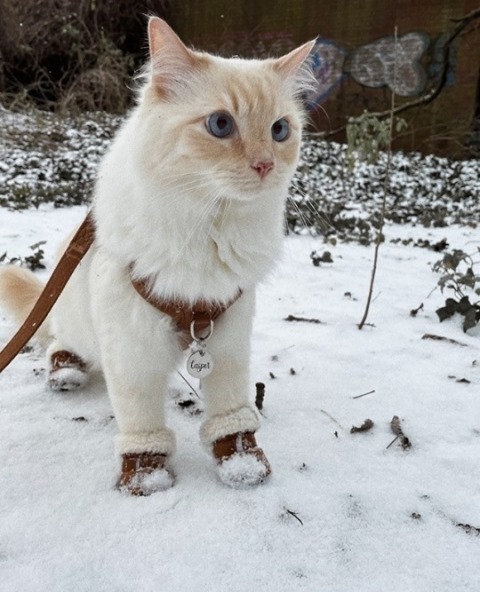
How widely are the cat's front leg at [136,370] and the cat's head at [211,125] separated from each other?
0.36 m

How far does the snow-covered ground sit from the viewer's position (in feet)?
3.93

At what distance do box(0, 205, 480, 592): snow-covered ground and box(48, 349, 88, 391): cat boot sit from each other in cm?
4

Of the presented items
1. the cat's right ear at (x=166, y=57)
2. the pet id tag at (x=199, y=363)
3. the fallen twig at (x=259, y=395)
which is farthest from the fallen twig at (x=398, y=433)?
the cat's right ear at (x=166, y=57)

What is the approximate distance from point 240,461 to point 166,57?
112 cm

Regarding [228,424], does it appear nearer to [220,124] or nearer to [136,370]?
[136,370]

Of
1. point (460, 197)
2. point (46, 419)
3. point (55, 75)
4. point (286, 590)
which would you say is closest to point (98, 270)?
point (46, 419)

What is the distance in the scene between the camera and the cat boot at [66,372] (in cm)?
195

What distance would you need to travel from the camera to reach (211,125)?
1329mm

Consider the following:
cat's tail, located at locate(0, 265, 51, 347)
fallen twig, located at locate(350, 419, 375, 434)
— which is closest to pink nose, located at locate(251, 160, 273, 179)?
fallen twig, located at locate(350, 419, 375, 434)

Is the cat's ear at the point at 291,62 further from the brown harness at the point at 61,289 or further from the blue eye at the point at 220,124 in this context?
the brown harness at the point at 61,289

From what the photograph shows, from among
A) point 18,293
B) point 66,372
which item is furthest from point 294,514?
point 18,293

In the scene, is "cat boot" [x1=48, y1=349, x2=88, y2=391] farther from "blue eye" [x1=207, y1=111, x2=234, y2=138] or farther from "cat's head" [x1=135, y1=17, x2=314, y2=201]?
"blue eye" [x1=207, y1=111, x2=234, y2=138]

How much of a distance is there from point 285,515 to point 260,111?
3.47ft

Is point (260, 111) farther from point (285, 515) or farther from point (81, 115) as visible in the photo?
point (81, 115)
